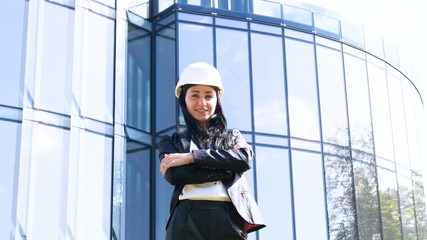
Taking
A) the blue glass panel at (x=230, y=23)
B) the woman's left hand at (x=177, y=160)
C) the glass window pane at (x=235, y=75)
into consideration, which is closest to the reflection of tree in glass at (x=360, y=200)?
the glass window pane at (x=235, y=75)

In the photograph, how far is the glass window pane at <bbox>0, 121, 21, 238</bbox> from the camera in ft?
36.2

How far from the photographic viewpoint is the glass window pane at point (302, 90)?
14.8m

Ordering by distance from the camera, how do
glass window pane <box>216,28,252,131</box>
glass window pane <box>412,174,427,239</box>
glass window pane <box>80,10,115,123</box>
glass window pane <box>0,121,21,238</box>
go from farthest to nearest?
glass window pane <box>412,174,427,239</box> < glass window pane <box>216,28,252,131</box> < glass window pane <box>80,10,115,123</box> < glass window pane <box>0,121,21,238</box>

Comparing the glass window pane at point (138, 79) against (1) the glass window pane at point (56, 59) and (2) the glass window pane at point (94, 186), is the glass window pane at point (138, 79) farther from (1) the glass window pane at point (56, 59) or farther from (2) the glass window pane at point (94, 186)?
(1) the glass window pane at point (56, 59)

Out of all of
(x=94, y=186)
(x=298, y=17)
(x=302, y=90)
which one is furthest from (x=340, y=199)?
(x=94, y=186)

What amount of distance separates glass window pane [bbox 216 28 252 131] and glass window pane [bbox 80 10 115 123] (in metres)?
2.55

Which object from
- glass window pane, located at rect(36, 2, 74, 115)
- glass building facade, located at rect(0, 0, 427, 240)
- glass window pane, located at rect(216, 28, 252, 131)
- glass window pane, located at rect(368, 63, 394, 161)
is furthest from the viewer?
glass window pane, located at rect(368, 63, 394, 161)

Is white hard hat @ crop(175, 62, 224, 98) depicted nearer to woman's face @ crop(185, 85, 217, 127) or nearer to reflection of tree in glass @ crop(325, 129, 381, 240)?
woman's face @ crop(185, 85, 217, 127)

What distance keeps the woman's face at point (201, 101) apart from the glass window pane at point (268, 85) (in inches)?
445

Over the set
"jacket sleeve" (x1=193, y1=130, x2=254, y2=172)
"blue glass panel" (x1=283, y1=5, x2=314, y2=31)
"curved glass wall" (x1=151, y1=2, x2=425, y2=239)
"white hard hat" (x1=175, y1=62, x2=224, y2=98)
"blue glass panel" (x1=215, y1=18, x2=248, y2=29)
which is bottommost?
"jacket sleeve" (x1=193, y1=130, x2=254, y2=172)

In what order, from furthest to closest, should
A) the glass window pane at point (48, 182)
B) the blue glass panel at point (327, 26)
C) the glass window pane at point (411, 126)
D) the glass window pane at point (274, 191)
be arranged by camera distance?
the glass window pane at point (411, 126)
the blue glass panel at point (327, 26)
the glass window pane at point (274, 191)
the glass window pane at point (48, 182)

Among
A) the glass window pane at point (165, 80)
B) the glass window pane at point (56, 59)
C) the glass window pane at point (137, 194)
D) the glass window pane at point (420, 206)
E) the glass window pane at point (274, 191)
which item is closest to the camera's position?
the glass window pane at point (56, 59)

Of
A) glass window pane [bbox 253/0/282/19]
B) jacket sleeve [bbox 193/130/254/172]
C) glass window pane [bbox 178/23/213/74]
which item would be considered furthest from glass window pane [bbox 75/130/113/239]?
jacket sleeve [bbox 193/130/254/172]

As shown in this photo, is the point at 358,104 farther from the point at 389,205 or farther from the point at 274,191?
the point at 274,191
